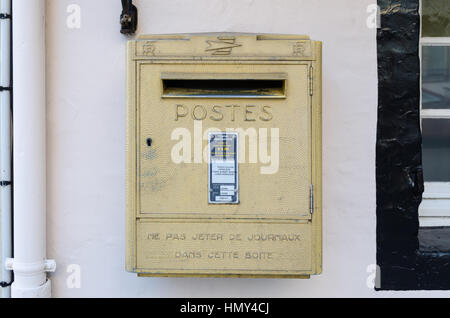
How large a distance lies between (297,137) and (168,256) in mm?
812

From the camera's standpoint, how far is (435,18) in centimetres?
234

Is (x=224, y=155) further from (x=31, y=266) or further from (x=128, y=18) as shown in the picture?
(x=31, y=266)

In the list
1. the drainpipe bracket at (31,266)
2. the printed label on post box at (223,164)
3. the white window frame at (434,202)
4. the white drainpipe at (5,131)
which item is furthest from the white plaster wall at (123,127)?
the printed label on post box at (223,164)

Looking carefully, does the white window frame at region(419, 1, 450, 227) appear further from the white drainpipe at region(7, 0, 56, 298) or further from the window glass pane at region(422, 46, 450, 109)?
the white drainpipe at region(7, 0, 56, 298)

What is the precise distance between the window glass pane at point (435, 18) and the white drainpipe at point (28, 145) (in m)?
2.26

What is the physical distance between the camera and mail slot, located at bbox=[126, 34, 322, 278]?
1.73 metres

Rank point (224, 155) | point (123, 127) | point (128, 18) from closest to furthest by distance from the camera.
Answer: point (224, 155), point (128, 18), point (123, 127)

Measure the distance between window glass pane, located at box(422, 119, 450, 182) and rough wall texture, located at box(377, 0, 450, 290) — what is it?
0.29m

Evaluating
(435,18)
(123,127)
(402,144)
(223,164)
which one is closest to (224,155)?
(223,164)

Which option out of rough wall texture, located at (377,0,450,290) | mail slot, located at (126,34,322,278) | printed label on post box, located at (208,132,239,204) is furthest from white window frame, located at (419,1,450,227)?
printed label on post box, located at (208,132,239,204)

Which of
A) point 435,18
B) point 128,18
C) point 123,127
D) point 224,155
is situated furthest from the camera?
point 435,18

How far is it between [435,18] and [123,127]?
1993 millimetres

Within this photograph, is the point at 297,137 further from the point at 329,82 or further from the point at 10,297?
the point at 10,297

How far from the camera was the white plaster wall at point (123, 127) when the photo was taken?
2.16 m
